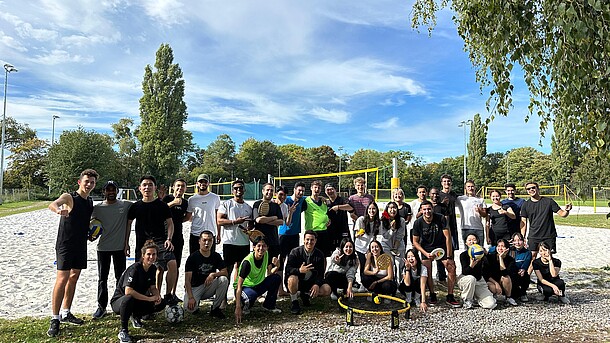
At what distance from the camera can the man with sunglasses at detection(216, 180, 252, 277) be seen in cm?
547

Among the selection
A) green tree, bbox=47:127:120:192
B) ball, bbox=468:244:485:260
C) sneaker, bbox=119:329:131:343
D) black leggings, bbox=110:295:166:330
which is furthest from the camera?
green tree, bbox=47:127:120:192

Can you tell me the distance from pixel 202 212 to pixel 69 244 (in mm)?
1638

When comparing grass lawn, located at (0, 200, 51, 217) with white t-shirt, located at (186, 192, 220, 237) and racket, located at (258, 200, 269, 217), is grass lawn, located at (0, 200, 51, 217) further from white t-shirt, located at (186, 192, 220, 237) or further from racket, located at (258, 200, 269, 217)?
racket, located at (258, 200, 269, 217)

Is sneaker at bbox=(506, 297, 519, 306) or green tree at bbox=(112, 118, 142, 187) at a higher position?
green tree at bbox=(112, 118, 142, 187)

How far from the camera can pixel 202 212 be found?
561 centimetres

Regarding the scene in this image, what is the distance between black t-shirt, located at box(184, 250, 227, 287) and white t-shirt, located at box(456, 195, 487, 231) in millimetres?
3848

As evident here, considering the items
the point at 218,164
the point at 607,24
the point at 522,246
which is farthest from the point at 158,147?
the point at 607,24

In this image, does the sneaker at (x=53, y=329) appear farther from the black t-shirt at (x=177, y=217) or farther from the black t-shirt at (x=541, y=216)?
the black t-shirt at (x=541, y=216)

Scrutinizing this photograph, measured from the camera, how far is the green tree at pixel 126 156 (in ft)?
152

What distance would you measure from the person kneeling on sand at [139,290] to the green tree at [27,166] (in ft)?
147

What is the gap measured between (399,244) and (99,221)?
153 inches

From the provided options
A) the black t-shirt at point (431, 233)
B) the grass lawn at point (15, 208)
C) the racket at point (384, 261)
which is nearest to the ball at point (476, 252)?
the black t-shirt at point (431, 233)

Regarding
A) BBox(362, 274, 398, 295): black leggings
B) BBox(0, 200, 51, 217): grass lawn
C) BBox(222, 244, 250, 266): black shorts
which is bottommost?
BBox(362, 274, 398, 295): black leggings

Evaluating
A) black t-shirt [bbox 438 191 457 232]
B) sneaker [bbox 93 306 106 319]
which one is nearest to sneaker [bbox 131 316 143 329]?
sneaker [bbox 93 306 106 319]
